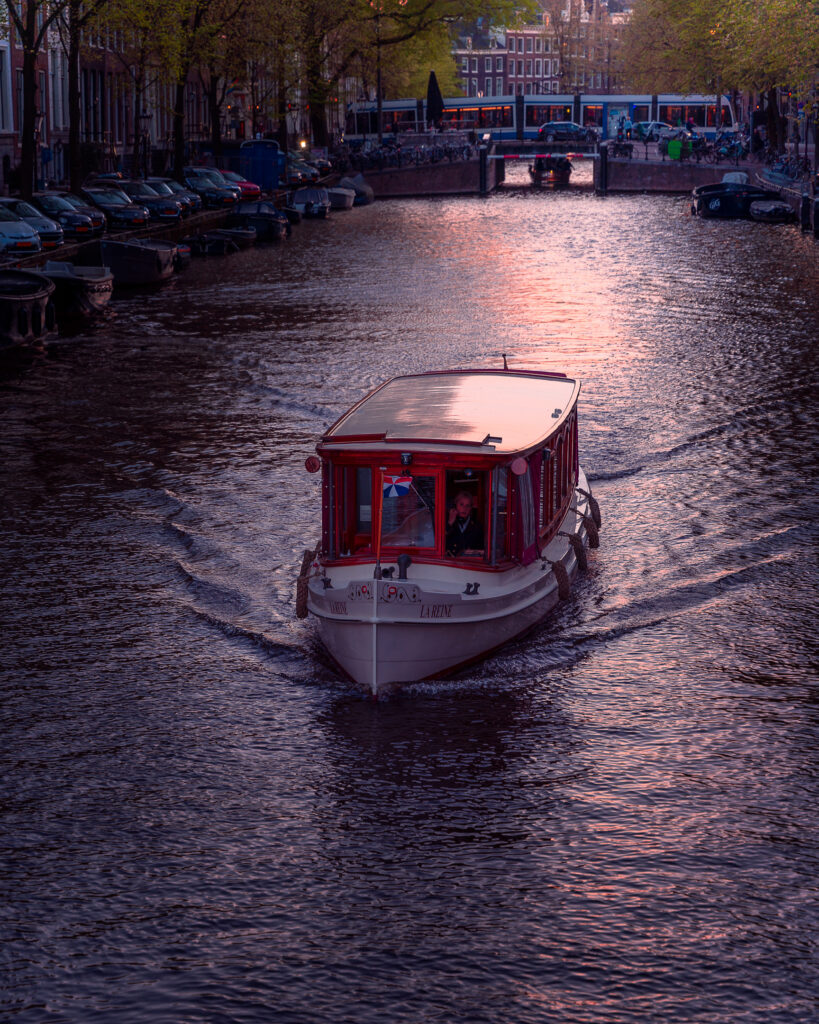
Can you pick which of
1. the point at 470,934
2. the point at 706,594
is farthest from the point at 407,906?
the point at 706,594

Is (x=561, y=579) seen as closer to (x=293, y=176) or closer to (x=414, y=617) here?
(x=414, y=617)

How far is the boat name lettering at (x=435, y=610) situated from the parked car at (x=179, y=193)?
49.3 meters

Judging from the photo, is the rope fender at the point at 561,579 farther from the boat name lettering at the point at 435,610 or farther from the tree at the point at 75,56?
the tree at the point at 75,56

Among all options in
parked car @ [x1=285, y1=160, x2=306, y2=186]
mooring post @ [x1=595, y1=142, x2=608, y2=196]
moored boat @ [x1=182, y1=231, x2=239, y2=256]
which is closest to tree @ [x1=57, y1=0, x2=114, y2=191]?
moored boat @ [x1=182, y1=231, x2=239, y2=256]

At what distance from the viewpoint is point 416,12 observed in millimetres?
96188

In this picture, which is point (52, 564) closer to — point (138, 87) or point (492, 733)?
point (492, 733)

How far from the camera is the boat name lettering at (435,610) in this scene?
14.1 metres

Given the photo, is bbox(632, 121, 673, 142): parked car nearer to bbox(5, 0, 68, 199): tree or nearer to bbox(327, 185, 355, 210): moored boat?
bbox(327, 185, 355, 210): moored boat

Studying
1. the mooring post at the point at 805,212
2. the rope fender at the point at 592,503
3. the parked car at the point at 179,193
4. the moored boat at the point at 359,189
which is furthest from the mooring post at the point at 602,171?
the rope fender at the point at 592,503

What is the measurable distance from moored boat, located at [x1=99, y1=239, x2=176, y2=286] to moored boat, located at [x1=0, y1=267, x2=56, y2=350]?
9.34 m

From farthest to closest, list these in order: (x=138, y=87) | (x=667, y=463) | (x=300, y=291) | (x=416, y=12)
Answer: (x=416, y=12)
(x=138, y=87)
(x=300, y=291)
(x=667, y=463)

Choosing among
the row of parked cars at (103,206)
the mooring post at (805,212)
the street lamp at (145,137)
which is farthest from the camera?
the street lamp at (145,137)

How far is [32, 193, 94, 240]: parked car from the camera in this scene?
4791cm

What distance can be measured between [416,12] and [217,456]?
256 feet
